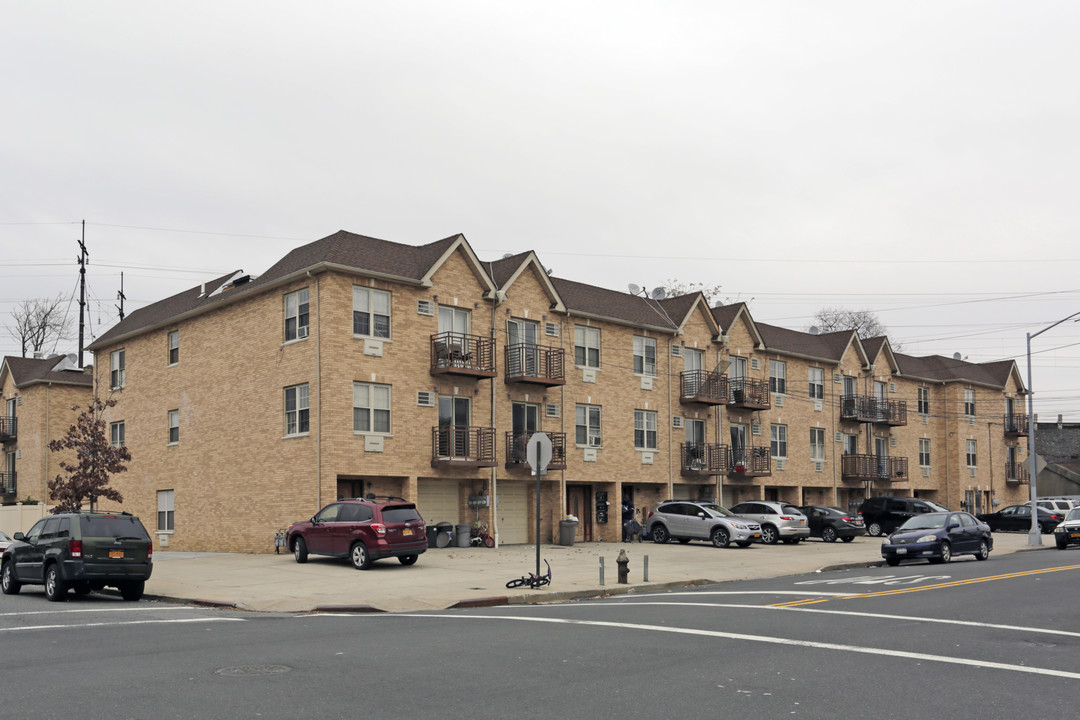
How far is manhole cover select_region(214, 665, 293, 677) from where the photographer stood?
990 cm

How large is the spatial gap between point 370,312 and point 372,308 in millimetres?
147

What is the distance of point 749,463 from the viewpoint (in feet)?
147

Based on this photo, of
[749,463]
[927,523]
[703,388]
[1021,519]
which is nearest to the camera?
[927,523]

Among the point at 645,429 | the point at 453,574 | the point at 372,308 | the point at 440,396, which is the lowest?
the point at 453,574

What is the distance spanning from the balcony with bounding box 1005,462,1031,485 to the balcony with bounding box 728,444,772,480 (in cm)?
2631

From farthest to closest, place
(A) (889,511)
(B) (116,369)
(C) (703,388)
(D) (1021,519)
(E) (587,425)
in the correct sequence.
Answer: (D) (1021,519), (A) (889,511), (C) (703,388), (B) (116,369), (E) (587,425)

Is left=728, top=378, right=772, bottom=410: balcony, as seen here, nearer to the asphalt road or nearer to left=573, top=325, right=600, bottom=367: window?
left=573, top=325, right=600, bottom=367: window

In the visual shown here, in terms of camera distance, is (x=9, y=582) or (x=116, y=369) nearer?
(x=9, y=582)

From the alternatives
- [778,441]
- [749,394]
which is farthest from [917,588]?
[778,441]

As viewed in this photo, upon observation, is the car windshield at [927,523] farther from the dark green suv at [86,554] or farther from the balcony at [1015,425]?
Result: the balcony at [1015,425]

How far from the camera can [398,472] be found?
31.6m

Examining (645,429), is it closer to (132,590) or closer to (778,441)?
(778,441)

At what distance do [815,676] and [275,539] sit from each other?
955 inches

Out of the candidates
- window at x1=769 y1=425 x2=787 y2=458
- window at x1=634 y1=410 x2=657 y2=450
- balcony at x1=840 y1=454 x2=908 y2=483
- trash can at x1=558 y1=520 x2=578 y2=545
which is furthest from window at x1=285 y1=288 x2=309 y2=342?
balcony at x1=840 y1=454 x2=908 y2=483
